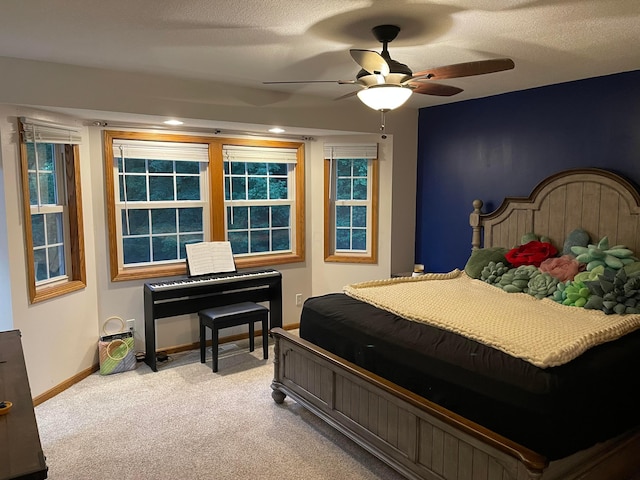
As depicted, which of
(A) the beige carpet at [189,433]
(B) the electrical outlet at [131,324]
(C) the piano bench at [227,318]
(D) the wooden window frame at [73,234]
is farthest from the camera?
(B) the electrical outlet at [131,324]

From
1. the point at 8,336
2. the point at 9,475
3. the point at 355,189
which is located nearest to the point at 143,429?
the point at 8,336

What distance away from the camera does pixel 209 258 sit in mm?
4504

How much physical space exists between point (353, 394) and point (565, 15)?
227cm

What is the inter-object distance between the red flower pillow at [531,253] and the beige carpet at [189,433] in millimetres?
2065

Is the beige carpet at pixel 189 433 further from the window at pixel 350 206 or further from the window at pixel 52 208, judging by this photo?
the window at pixel 350 206

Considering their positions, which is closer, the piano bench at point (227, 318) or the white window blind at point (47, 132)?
the white window blind at point (47, 132)

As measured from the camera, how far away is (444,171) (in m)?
4.97

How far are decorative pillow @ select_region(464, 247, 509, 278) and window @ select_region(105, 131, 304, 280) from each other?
1867 millimetres

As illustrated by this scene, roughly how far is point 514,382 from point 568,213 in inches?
91.5

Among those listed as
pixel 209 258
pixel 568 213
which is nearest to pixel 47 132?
pixel 209 258

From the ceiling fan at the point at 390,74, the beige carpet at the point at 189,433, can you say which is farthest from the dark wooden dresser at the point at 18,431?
the ceiling fan at the point at 390,74

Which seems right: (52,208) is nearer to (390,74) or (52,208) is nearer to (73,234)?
(73,234)

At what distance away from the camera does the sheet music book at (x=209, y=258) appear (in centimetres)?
441

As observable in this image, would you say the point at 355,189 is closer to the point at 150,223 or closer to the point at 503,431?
the point at 150,223
